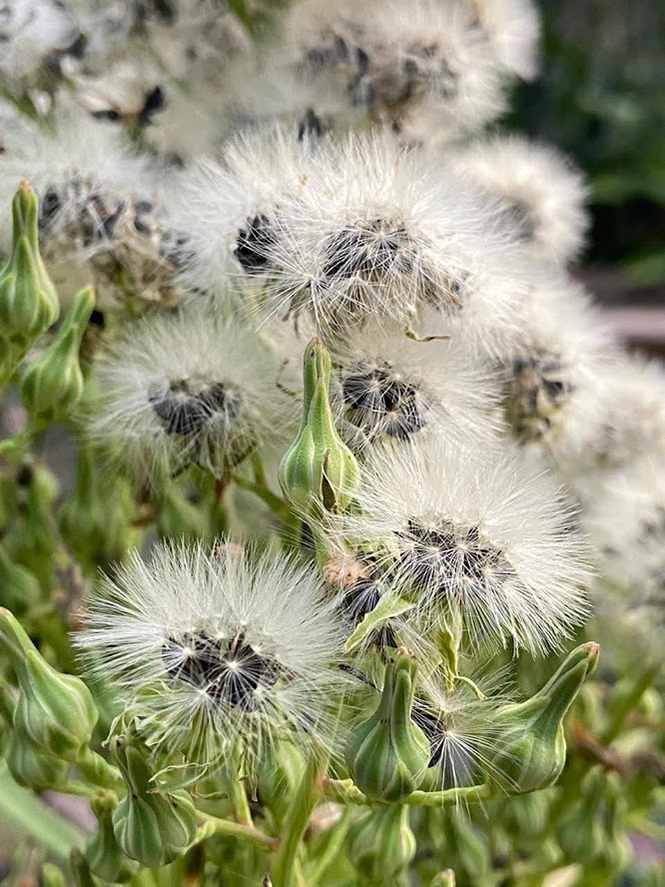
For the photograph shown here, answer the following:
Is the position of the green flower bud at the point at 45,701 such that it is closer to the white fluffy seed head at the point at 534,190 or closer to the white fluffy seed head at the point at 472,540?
the white fluffy seed head at the point at 472,540

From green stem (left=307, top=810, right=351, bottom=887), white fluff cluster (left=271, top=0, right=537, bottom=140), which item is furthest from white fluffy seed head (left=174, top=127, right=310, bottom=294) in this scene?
green stem (left=307, top=810, right=351, bottom=887)

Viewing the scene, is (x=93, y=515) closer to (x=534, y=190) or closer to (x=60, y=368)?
(x=60, y=368)

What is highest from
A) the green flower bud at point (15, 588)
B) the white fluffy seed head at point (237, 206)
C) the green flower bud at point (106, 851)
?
the white fluffy seed head at point (237, 206)

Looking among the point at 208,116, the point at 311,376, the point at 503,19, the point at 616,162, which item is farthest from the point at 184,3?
the point at 616,162

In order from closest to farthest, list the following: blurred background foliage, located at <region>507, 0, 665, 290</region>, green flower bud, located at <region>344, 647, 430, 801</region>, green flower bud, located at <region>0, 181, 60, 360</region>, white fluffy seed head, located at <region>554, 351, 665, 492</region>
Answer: green flower bud, located at <region>344, 647, 430, 801</region>, green flower bud, located at <region>0, 181, 60, 360</region>, white fluffy seed head, located at <region>554, 351, 665, 492</region>, blurred background foliage, located at <region>507, 0, 665, 290</region>

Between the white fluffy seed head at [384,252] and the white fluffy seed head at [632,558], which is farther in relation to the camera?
the white fluffy seed head at [632,558]

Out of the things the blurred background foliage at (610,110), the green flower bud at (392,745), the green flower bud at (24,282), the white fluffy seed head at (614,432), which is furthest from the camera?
the blurred background foliage at (610,110)

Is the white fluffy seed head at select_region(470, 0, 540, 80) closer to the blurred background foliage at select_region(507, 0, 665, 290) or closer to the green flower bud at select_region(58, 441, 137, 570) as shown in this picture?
the green flower bud at select_region(58, 441, 137, 570)

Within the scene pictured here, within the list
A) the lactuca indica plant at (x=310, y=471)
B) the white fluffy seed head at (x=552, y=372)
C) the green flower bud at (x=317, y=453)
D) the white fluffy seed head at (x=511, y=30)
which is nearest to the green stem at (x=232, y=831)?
the lactuca indica plant at (x=310, y=471)
